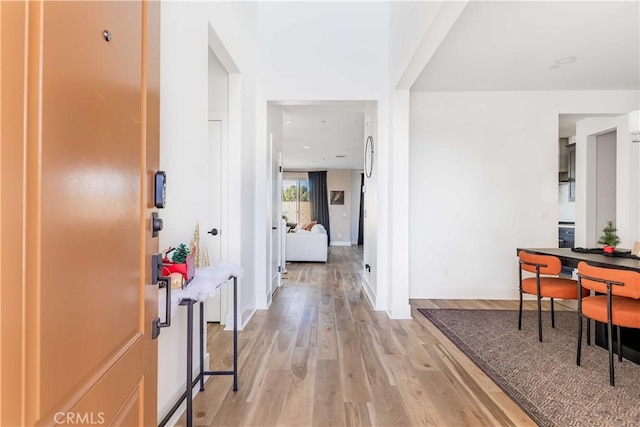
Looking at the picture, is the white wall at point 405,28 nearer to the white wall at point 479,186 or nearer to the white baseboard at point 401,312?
the white wall at point 479,186

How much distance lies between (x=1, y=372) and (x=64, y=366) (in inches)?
4.9

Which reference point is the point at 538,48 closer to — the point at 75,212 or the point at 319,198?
the point at 75,212

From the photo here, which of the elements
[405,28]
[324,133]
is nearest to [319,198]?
[324,133]

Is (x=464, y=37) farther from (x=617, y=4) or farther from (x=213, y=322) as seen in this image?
(x=213, y=322)

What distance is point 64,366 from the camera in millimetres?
543

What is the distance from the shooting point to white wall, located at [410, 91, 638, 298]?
4145mm

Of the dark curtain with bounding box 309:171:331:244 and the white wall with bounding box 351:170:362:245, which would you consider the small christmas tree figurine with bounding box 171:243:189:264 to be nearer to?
the dark curtain with bounding box 309:171:331:244

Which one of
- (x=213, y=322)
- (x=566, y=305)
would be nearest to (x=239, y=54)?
(x=213, y=322)

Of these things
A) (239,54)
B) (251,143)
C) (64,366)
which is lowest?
(64,366)

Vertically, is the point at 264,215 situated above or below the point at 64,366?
above

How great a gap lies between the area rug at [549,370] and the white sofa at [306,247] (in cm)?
Answer: 405

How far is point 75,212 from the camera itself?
0.58 metres

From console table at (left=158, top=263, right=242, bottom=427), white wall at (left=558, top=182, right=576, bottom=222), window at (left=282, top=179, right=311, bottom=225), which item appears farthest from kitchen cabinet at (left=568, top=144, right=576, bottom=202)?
window at (left=282, top=179, right=311, bottom=225)

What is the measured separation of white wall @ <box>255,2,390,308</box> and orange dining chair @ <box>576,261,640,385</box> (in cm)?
187
